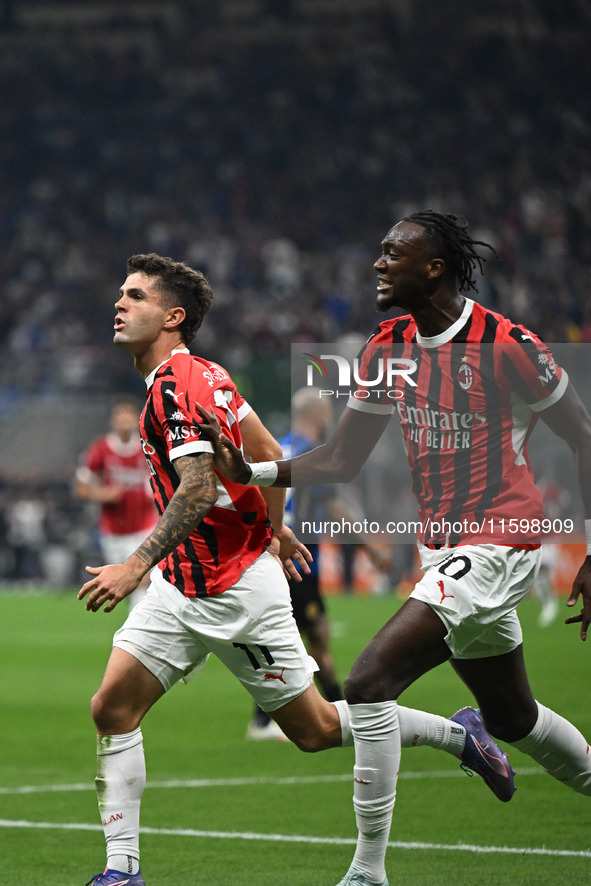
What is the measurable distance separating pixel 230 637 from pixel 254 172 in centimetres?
2725

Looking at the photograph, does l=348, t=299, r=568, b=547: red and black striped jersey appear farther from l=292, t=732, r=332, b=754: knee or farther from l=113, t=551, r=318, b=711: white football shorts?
l=292, t=732, r=332, b=754: knee

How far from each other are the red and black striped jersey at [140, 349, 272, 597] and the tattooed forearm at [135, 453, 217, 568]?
66 mm

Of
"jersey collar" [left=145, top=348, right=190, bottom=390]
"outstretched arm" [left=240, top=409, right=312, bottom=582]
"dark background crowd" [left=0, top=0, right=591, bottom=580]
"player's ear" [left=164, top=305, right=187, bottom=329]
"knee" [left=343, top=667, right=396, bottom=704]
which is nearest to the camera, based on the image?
"knee" [left=343, top=667, right=396, bottom=704]

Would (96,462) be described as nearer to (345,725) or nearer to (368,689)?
(345,725)

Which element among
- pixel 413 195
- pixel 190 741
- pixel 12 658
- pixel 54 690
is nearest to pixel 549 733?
A: pixel 190 741

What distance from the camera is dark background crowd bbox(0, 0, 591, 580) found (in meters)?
24.9

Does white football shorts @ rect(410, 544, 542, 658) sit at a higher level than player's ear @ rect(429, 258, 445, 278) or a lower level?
lower

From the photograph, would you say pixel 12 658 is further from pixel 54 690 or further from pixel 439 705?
pixel 439 705

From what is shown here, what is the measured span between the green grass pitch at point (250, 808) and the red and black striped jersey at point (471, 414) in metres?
1.48

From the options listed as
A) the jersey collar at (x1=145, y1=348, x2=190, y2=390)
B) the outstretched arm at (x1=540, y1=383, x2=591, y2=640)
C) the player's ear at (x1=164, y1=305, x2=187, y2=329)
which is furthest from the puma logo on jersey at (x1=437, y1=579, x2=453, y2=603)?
the player's ear at (x1=164, y1=305, x2=187, y2=329)

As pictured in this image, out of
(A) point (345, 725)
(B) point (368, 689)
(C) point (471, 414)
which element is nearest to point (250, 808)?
(A) point (345, 725)

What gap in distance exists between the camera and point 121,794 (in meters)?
4.71

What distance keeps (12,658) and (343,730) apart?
1008cm

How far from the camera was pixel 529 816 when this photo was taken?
6.54 metres
